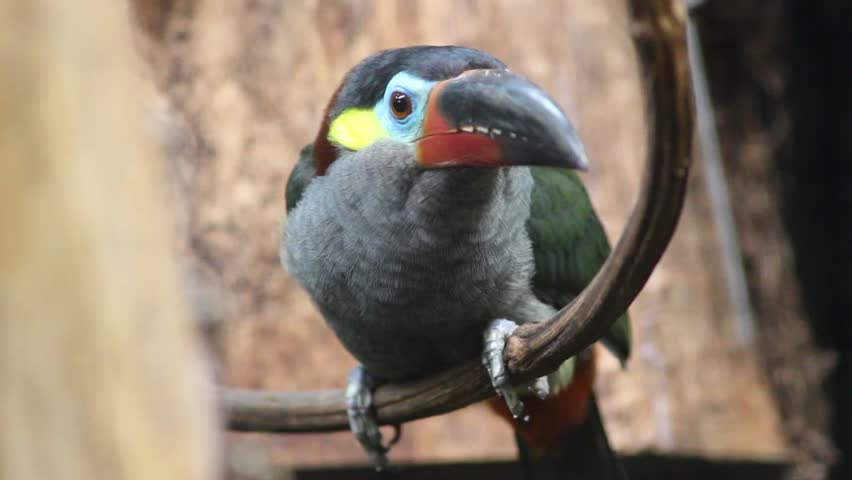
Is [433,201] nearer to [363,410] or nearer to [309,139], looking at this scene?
[363,410]

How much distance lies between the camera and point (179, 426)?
5.51ft

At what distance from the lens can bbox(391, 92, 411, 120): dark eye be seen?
95.7 inches

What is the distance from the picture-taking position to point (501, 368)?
2502 mm

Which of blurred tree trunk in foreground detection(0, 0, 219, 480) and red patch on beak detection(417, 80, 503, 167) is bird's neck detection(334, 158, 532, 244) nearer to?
red patch on beak detection(417, 80, 503, 167)

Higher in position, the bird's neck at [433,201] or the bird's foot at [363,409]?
the bird's neck at [433,201]

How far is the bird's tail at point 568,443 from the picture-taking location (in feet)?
10.5

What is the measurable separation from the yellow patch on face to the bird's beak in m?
0.20

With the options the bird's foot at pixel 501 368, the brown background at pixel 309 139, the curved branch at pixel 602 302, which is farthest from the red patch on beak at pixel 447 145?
the brown background at pixel 309 139

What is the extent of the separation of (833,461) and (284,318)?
2.39m

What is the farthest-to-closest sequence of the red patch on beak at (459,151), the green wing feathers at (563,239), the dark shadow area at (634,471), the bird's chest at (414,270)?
the dark shadow area at (634,471) < the green wing feathers at (563,239) < the bird's chest at (414,270) < the red patch on beak at (459,151)

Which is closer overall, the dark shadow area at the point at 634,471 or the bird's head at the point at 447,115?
the bird's head at the point at 447,115

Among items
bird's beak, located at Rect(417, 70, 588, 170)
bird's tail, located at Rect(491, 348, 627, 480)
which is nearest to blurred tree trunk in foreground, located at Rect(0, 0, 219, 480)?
bird's beak, located at Rect(417, 70, 588, 170)

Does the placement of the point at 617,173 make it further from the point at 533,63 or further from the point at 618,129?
the point at 533,63

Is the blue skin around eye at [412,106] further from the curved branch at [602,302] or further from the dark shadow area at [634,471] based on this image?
the dark shadow area at [634,471]
